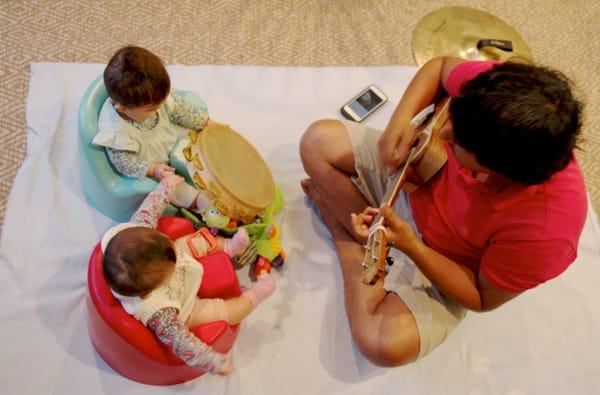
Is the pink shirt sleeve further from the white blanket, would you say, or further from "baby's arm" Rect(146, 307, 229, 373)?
"baby's arm" Rect(146, 307, 229, 373)

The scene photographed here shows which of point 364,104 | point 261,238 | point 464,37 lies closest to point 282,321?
point 261,238

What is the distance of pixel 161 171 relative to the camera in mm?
1141

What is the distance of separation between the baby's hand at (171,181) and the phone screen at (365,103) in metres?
0.58

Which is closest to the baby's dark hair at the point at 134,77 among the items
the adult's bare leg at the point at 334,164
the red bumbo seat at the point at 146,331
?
the red bumbo seat at the point at 146,331

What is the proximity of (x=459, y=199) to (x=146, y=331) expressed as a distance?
0.62m

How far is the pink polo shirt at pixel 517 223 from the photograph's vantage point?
833 millimetres

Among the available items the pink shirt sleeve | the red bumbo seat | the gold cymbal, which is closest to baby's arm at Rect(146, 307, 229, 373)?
the red bumbo seat

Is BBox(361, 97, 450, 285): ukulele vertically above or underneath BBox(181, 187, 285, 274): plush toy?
above

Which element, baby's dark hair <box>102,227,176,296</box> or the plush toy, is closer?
baby's dark hair <box>102,227,176,296</box>

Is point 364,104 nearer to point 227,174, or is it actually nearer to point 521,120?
point 227,174

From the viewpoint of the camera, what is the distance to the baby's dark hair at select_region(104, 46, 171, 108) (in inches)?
38.9

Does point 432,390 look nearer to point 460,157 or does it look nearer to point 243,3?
point 460,157

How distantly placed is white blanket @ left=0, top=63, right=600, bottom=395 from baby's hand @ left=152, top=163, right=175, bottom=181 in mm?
209

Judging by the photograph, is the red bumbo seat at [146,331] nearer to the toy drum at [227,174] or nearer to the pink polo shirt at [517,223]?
the toy drum at [227,174]
